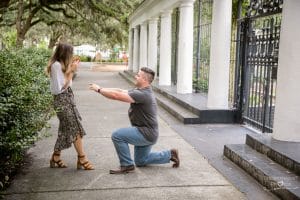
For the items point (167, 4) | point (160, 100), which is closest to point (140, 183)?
point (160, 100)

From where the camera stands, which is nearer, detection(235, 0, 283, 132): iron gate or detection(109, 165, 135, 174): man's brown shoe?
detection(109, 165, 135, 174): man's brown shoe

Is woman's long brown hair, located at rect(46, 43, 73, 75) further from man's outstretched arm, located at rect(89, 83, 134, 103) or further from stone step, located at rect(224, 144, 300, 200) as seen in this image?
stone step, located at rect(224, 144, 300, 200)

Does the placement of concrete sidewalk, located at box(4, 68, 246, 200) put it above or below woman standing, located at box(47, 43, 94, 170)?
below

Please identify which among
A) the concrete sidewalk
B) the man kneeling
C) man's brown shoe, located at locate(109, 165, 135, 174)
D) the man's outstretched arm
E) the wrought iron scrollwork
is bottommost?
the concrete sidewalk

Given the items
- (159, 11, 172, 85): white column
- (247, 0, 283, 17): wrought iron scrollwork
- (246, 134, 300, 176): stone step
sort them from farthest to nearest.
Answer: (159, 11, 172, 85): white column → (247, 0, 283, 17): wrought iron scrollwork → (246, 134, 300, 176): stone step

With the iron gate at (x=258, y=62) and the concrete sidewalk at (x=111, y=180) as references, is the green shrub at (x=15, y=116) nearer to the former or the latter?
the concrete sidewalk at (x=111, y=180)

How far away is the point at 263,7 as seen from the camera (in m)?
8.13

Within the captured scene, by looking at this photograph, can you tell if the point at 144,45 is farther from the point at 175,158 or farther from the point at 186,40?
the point at 175,158

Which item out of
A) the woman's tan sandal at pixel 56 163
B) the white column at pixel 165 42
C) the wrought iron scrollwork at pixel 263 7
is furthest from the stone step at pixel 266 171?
the white column at pixel 165 42

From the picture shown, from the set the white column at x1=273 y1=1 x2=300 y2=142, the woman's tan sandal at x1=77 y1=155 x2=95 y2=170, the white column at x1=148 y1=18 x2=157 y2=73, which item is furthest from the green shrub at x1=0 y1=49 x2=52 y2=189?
the white column at x1=148 y1=18 x2=157 y2=73

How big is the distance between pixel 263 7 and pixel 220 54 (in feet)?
5.24

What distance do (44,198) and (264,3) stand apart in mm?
5538

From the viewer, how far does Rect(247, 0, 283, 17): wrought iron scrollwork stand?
24.9 ft

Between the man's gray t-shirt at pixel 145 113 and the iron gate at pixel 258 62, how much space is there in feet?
8.83
